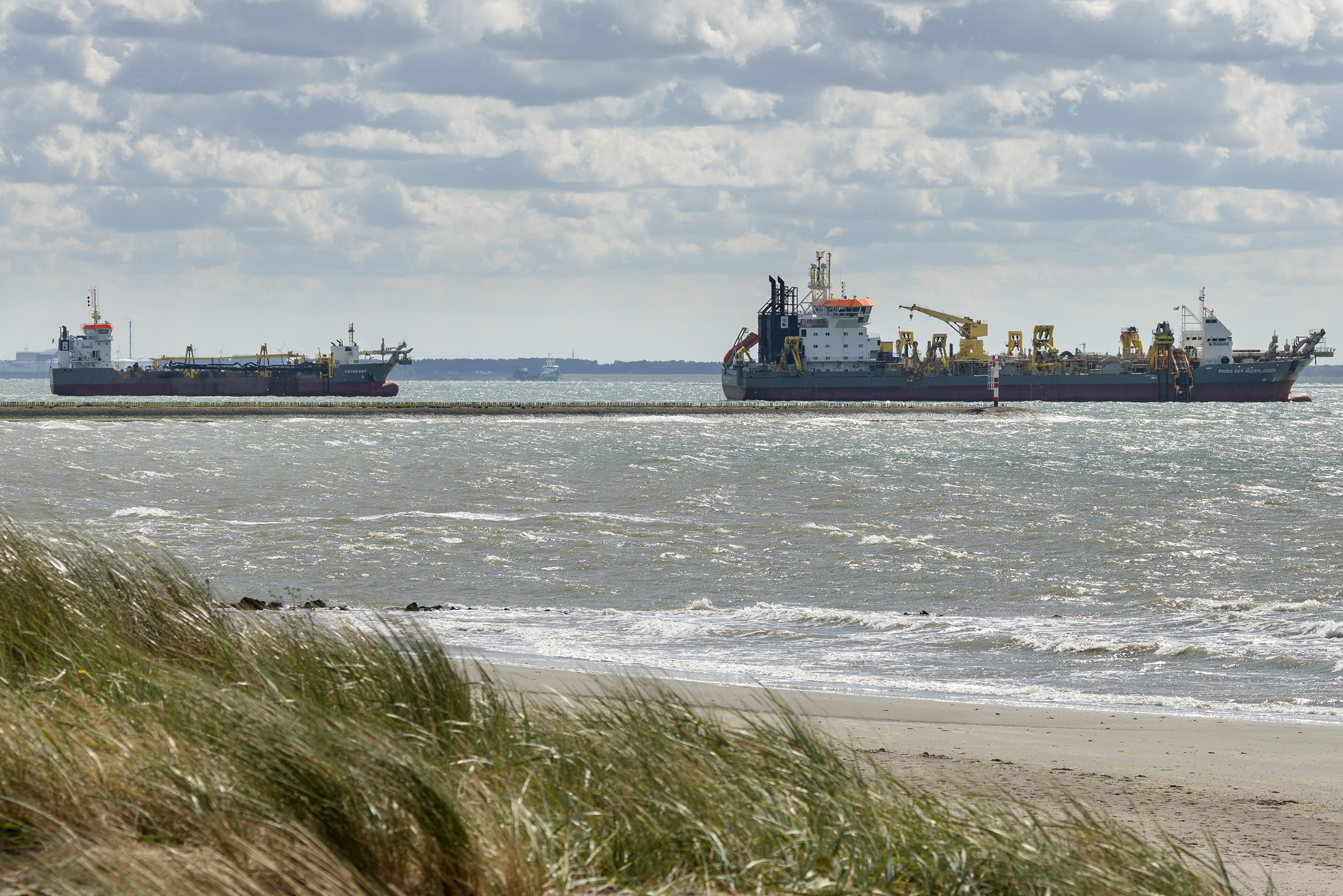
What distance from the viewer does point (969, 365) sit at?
102188 millimetres

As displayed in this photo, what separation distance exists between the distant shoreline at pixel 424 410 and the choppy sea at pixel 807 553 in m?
27.6

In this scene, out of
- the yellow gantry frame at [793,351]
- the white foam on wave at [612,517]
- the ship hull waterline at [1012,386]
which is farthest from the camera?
the yellow gantry frame at [793,351]

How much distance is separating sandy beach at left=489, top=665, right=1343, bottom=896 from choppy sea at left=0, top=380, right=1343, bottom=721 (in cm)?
72

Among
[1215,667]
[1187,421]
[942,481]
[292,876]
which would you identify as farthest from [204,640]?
[1187,421]

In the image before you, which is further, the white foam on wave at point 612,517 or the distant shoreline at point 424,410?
the distant shoreline at point 424,410

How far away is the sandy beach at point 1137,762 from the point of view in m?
5.41

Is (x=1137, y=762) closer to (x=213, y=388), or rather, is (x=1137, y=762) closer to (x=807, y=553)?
(x=807, y=553)

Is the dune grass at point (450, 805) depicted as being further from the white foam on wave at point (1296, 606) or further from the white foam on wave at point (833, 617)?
the white foam on wave at point (1296, 606)

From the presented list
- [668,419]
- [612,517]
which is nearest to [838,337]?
[668,419]

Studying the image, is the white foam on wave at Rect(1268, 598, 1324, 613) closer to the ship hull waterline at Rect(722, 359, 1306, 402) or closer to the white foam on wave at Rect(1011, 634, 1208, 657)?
the white foam on wave at Rect(1011, 634, 1208, 657)

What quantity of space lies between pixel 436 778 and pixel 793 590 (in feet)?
39.2

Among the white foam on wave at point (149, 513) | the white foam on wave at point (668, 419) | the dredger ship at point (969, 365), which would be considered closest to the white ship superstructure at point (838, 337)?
the dredger ship at point (969, 365)

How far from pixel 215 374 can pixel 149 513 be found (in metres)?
93.1

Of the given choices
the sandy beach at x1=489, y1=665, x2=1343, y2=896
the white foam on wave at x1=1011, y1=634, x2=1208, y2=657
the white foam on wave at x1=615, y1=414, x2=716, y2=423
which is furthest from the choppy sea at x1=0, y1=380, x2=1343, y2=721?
the white foam on wave at x1=615, y1=414, x2=716, y2=423
